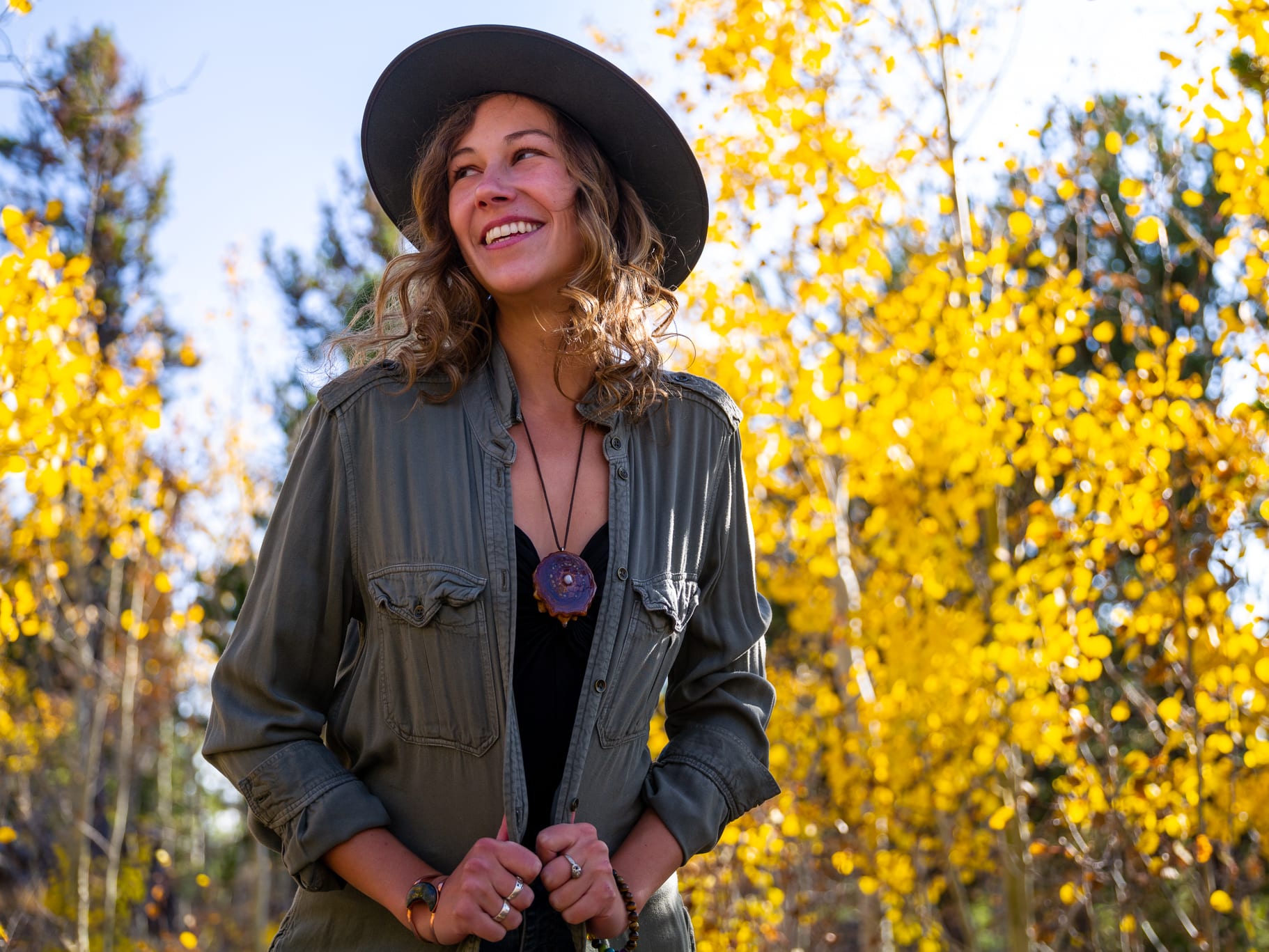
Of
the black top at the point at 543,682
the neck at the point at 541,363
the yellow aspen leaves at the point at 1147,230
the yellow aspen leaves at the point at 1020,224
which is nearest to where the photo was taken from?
the black top at the point at 543,682

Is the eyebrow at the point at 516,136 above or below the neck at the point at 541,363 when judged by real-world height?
above

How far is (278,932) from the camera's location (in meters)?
1.49

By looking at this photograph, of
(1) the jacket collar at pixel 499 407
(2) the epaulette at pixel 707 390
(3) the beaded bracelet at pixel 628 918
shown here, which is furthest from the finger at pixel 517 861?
(2) the epaulette at pixel 707 390

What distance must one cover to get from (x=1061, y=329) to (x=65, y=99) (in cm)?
324

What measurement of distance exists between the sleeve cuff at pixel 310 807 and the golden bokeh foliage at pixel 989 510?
267 centimetres

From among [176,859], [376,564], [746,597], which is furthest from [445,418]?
[176,859]

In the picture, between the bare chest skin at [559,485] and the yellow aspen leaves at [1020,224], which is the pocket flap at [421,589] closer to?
the bare chest skin at [559,485]

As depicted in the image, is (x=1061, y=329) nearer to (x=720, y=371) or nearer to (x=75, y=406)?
(x=720, y=371)

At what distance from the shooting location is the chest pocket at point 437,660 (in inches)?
56.1

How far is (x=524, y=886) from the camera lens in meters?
1.29

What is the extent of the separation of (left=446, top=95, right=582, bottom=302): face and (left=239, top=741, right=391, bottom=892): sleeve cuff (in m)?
0.71

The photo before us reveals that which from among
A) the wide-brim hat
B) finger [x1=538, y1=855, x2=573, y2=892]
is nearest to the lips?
the wide-brim hat

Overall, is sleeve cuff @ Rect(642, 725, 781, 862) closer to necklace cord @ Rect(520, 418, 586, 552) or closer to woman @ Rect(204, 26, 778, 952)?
woman @ Rect(204, 26, 778, 952)

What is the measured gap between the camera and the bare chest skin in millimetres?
1562
